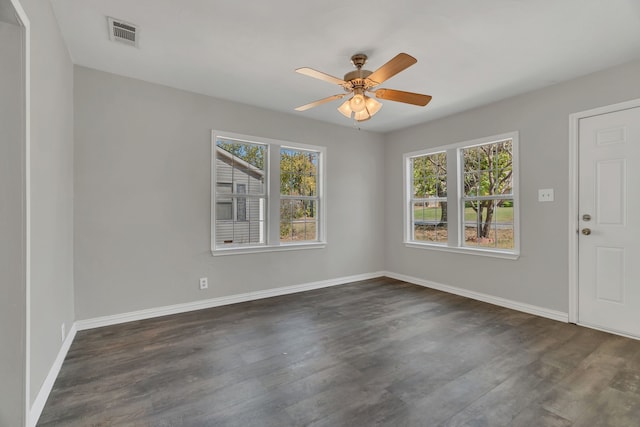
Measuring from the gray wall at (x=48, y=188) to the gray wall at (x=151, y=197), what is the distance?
0.82 ft

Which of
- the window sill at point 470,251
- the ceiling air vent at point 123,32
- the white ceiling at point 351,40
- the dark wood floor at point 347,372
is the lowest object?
the dark wood floor at point 347,372

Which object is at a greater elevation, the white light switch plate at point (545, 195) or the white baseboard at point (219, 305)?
the white light switch plate at point (545, 195)

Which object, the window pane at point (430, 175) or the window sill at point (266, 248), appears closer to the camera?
the window sill at point (266, 248)

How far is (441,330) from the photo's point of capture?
9.84 feet

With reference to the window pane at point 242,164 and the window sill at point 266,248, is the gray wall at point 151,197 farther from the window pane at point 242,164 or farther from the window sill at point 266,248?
the window pane at point 242,164

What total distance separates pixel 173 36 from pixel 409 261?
434 centimetres

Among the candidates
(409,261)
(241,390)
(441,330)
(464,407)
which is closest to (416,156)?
(409,261)

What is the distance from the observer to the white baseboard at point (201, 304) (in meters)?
3.05

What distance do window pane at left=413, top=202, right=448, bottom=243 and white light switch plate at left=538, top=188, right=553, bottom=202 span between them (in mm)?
1295

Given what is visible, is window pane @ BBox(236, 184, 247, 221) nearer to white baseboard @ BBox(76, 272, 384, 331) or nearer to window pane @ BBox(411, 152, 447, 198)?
white baseboard @ BBox(76, 272, 384, 331)

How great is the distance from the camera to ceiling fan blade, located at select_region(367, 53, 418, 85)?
202 cm

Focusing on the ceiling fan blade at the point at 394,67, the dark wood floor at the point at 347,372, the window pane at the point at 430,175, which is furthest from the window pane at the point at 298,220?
the ceiling fan blade at the point at 394,67
